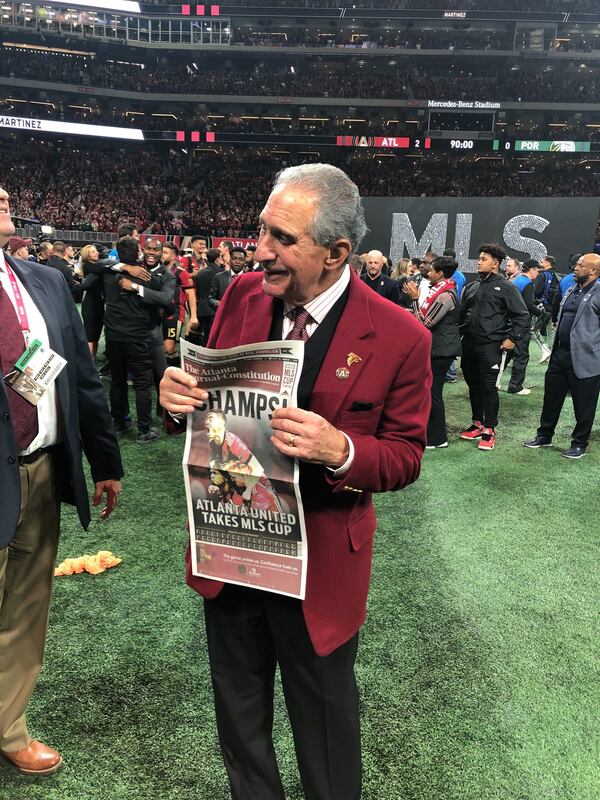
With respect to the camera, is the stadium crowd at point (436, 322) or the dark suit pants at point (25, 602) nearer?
the dark suit pants at point (25, 602)

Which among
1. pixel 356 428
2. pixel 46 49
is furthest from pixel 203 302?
pixel 46 49

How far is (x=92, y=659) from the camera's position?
107 inches

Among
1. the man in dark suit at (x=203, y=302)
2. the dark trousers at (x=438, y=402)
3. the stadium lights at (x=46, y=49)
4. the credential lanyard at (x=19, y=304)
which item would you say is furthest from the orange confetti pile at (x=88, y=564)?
the stadium lights at (x=46, y=49)

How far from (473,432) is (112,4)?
4360 centimetres

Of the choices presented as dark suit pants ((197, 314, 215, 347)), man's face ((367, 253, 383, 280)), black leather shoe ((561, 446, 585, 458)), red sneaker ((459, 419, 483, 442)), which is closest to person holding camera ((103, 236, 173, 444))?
dark suit pants ((197, 314, 215, 347))

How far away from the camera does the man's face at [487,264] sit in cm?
595

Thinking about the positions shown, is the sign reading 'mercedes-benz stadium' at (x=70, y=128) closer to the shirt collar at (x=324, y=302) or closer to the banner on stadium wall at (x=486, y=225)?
the banner on stadium wall at (x=486, y=225)

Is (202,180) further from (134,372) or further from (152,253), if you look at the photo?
(134,372)

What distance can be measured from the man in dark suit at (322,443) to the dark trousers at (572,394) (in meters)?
5.21

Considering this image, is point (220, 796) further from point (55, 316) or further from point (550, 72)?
point (550, 72)

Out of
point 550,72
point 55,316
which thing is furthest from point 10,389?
point 550,72

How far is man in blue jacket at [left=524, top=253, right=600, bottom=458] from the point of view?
19.0 ft

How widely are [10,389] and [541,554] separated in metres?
3.53

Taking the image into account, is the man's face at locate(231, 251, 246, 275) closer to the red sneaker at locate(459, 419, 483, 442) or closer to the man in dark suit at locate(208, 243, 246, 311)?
the man in dark suit at locate(208, 243, 246, 311)
